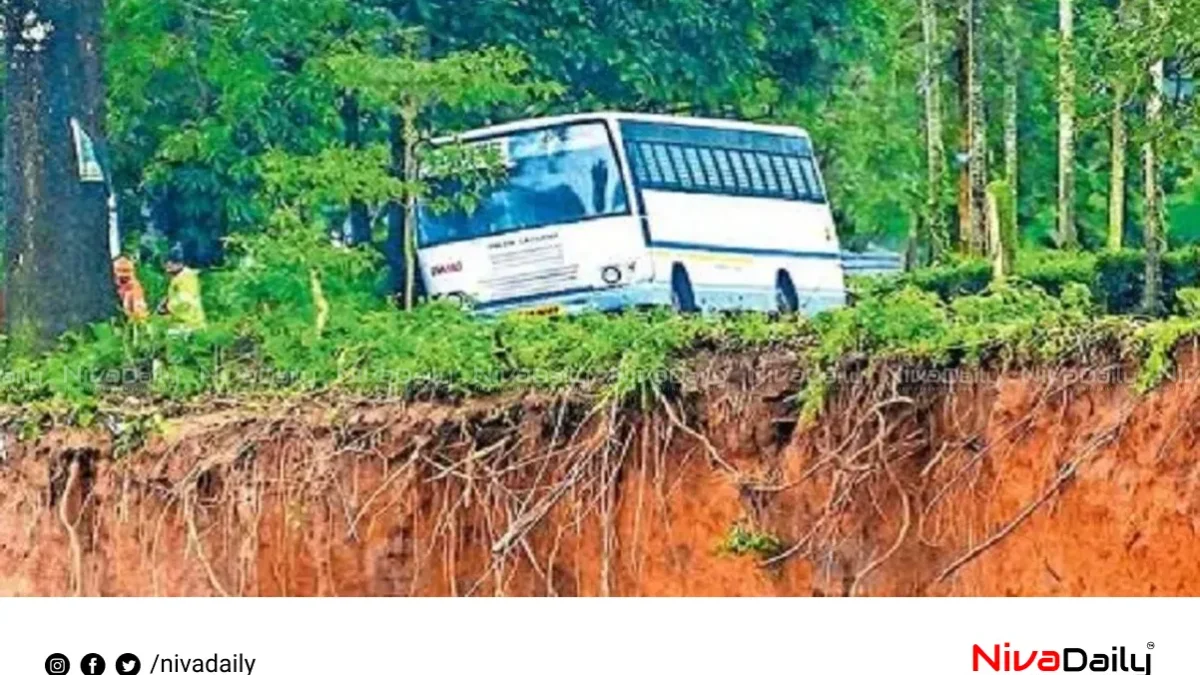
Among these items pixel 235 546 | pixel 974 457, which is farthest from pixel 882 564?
pixel 235 546

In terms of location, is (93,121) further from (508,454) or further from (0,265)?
(508,454)

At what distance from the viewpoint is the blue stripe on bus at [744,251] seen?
15.4 feet

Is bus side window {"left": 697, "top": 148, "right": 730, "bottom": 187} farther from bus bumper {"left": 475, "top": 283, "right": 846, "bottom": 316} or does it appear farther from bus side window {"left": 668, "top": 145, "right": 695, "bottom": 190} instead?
bus bumper {"left": 475, "top": 283, "right": 846, "bottom": 316}

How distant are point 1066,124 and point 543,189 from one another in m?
0.64

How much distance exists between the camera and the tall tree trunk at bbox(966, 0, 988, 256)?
4676 mm

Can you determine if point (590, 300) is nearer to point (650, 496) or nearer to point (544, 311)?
point (544, 311)

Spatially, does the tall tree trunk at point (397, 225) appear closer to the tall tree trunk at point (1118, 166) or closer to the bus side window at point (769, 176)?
the bus side window at point (769, 176)

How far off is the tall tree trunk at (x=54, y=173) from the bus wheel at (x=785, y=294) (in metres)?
0.84
